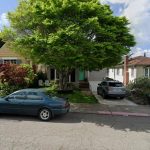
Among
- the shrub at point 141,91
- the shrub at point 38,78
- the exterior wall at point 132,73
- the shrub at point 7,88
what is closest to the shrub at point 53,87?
the shrub at point 38,78

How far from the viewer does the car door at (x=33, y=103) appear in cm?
1339

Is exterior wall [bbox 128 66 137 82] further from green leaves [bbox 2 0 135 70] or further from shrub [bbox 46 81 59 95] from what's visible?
green leaves [bbox 2 0 135 70]

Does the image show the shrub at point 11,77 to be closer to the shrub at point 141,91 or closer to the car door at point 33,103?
the car door at point 33,103

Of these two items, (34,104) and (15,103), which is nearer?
(34,104)

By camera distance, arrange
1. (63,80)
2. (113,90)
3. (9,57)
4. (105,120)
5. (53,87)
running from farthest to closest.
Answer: (9,57) → (53,87) → (63,80) → (113,90) → (105,120)

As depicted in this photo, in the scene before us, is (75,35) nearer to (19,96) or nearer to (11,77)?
(19,96)

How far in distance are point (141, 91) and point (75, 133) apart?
1235cm

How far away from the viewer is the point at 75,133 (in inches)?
421

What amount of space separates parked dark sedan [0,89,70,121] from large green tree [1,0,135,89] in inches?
122

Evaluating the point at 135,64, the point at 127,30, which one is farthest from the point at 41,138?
the point at 135,64

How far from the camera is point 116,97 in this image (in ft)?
75.1

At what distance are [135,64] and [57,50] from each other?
836 inches

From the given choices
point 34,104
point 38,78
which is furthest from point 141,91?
point 34,104

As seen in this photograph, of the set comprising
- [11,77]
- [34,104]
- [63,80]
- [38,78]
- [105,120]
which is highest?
[11,77]
